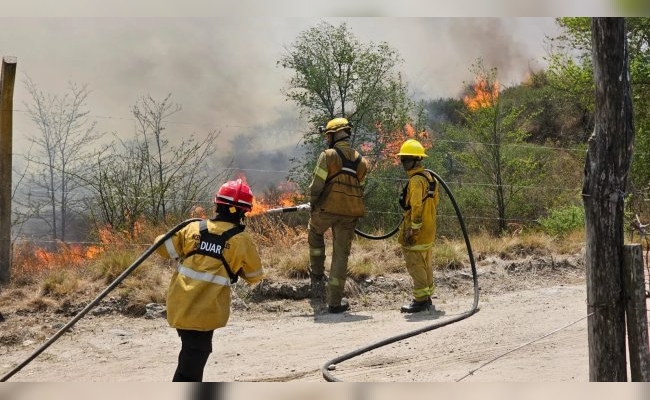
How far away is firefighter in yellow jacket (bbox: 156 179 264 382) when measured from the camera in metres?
5.14

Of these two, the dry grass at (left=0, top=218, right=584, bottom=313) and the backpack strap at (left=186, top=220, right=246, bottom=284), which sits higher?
the backpack strap at (left=186, top=220, right=246, bottom=284)

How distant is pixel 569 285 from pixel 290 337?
4.35 metres

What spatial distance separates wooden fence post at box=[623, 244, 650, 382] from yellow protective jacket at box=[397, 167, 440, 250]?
3784mm

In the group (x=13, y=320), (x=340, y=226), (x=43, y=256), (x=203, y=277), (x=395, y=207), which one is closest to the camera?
(x=203, y=277)

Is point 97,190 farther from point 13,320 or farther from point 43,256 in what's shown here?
point 13,320

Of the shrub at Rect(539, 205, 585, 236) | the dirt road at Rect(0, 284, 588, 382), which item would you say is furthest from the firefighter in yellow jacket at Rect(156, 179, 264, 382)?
the shrub at Rect(539, 205, 585, 236)

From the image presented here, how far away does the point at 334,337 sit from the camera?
24.8ft

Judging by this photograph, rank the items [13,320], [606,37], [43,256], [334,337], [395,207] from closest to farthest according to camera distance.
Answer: [606,37] → [334,337] → [13,320] → [43,256] → [395,207]

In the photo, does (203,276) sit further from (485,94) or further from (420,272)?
(485,94)

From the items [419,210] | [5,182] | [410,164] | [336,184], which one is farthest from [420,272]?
[5,182]

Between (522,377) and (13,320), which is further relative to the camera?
(13,320)

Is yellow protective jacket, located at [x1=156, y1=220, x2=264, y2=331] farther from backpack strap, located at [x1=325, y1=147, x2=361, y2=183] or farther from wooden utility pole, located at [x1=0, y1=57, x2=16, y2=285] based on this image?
wooden utility pole, located at [x1=0, y1=57, x2=16, y2=285]

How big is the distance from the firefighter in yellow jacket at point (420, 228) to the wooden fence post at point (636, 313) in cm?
383

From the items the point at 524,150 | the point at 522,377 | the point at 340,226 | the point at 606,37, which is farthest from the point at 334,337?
the point at 524,150
